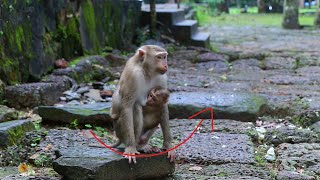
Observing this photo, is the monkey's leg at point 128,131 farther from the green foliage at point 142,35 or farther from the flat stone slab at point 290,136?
the green foliage at point 142,35

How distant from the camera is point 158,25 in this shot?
32.2ft

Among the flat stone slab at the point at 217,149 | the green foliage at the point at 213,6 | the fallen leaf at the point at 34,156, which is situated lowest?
the green foliage at the point at 213,6

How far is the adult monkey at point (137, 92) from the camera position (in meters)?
3.14

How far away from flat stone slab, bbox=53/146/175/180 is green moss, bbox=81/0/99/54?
420 centimetres

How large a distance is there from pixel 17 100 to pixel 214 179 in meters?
2.37

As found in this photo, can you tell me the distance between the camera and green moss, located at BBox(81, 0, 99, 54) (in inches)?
283

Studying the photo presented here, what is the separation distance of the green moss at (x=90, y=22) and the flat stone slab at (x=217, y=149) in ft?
11.3

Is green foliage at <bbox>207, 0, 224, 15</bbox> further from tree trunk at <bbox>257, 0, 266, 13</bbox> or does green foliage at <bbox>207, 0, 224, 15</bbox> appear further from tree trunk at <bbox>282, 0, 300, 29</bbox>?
tree trunk at <bbox>282, 0, 300, 29</bbox>

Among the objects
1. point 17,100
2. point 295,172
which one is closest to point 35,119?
point 17,100

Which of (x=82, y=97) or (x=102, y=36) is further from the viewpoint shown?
(x=102, y=36)

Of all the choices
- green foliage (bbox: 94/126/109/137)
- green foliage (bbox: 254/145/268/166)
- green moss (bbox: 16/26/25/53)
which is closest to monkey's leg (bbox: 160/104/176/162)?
green foliage (bbox: 254/145/268/166)

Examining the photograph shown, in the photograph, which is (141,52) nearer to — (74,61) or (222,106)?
(222,106)

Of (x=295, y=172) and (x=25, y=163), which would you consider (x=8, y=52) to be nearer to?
(x=25, y=163)

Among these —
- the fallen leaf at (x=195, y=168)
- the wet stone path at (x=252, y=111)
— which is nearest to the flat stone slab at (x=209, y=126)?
the wet stone path at (x=252, y=111)
